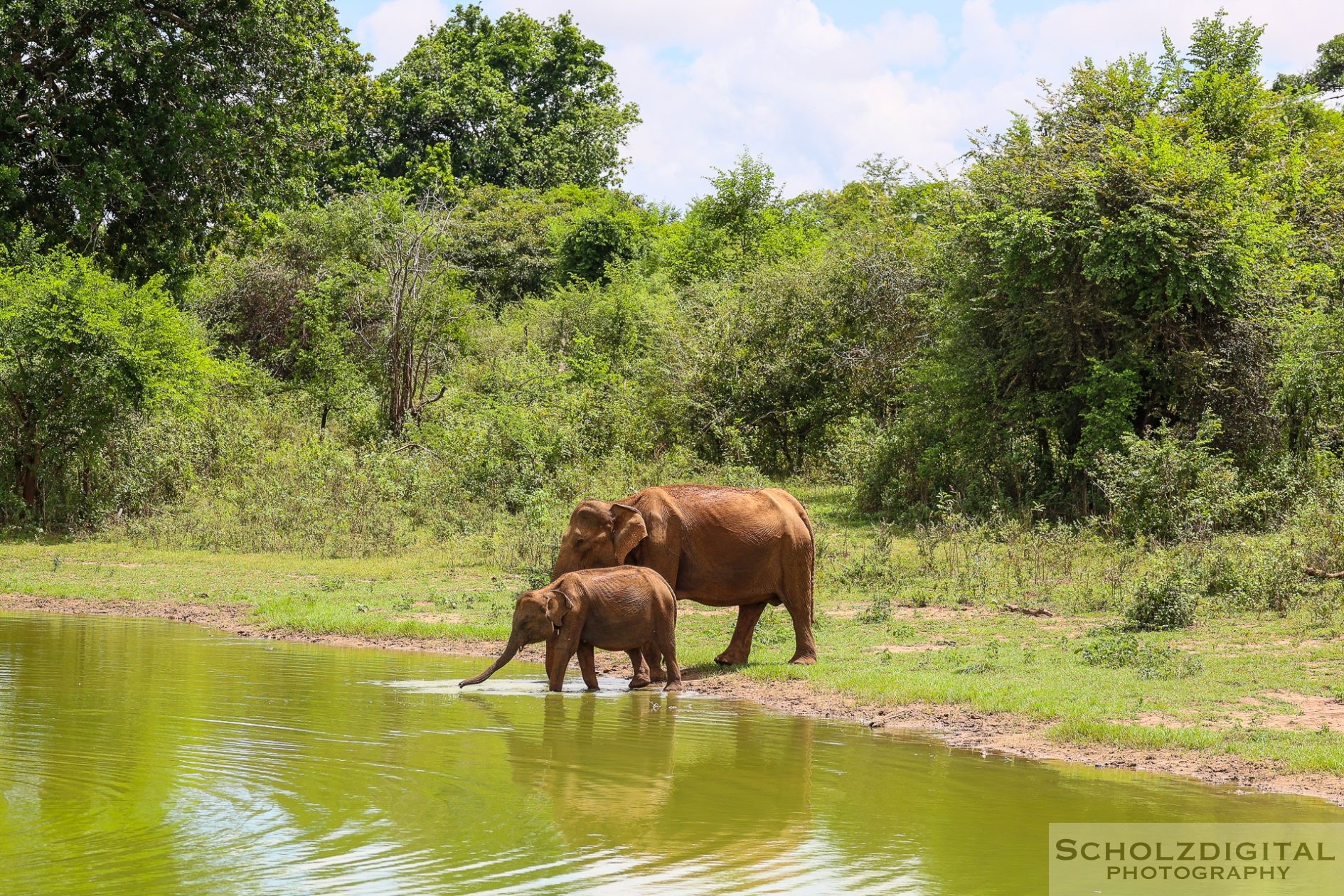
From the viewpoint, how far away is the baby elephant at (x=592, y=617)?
1121cm

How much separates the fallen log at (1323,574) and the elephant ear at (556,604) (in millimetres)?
8754

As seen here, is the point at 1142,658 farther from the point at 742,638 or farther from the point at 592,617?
the point at 592,617

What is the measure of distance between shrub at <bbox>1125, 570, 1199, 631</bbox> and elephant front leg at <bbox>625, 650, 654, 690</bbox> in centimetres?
528

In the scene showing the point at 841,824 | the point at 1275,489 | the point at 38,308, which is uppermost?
the point at 38,308

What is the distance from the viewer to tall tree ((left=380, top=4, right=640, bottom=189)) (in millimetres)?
55594

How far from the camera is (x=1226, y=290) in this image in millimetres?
20812

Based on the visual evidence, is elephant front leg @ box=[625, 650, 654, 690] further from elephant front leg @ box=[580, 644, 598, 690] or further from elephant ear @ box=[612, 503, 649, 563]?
elephant ear @ box=[612, 503, 649, 563]

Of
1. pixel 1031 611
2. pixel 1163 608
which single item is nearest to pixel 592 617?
pixel 1031 611

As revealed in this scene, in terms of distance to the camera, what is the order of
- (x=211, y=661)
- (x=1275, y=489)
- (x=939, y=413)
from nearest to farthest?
(x=211, y=661) < (x=1275, y=489) < (x=939, y=413)

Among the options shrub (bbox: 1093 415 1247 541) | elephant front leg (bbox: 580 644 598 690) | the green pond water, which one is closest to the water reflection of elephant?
the green pond water

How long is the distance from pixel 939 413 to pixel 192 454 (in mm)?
13051

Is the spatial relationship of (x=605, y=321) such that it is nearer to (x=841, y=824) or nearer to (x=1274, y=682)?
(x=1274, y=682)

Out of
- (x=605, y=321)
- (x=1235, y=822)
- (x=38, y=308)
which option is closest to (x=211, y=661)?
(x=1235, y=822)

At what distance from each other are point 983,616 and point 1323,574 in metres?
3.71
